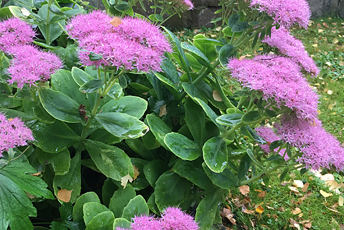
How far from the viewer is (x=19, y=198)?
0.83 m

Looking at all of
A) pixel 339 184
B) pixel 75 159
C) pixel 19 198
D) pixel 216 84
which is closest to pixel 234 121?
pixel 216 84

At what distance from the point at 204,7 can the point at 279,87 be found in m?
3.62

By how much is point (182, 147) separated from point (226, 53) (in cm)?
43

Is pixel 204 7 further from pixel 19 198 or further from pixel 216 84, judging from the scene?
pixel 19 198

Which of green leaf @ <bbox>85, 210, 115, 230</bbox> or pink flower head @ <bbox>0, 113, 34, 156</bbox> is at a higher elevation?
pink flower head @ <bbox>0, 113, 34, 156</bbox>

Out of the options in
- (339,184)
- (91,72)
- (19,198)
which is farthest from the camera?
(339,184)

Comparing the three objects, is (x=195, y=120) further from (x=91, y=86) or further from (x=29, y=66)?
(x=29, y=66)

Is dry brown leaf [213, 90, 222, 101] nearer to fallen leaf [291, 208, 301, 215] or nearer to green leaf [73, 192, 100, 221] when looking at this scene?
green leaf [73, 192, 100, 221]

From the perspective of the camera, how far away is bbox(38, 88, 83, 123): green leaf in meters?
1.01

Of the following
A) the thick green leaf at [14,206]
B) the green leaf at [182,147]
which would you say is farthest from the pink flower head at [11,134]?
the green leaf at [182,147]

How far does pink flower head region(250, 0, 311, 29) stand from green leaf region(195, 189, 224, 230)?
72cm

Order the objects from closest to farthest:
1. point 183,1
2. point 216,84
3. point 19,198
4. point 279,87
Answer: point 19,198 < point 279,87 < point 216,84 < point 183,1

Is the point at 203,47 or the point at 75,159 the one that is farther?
the point at 203,47

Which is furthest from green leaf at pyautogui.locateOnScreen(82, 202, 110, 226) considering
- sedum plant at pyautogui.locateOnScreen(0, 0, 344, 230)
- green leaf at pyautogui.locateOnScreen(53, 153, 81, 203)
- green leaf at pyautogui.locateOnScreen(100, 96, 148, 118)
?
green leaf at pyautogui.locateOnScreen(100, 96, 148, 118)
